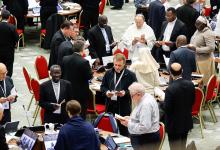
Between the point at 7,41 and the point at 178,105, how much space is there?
5209 millimetres

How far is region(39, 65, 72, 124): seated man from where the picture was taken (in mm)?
10695

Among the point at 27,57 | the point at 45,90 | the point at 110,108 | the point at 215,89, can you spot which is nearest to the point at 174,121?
the point at 110,108


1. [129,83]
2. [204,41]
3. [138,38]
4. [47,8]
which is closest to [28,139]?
[129,83]

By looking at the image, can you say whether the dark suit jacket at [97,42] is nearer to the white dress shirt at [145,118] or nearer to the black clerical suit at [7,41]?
the black clerical suit at [7,41]

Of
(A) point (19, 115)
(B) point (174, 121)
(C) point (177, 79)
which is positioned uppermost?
(C) point (177, 79)

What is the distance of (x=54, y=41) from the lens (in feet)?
42.6

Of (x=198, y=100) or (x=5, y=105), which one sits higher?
(x=5, y=105)

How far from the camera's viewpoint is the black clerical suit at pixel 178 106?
10.1 metres

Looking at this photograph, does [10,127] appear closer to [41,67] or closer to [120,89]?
[120,89]

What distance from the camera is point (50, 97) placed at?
35.3ft

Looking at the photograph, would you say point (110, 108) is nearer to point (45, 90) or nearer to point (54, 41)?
point (45, 90)

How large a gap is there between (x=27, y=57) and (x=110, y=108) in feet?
20.1

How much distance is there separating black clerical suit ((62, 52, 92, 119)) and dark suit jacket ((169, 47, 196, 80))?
168 cm

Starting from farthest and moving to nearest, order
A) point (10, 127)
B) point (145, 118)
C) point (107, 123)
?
point (107, 123) < point (10, 127) < point (145, 118)
